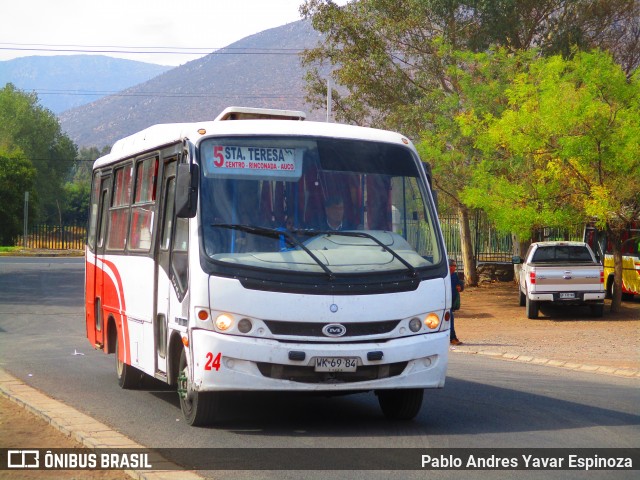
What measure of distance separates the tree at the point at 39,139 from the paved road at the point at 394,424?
8430 cm

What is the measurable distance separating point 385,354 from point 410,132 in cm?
3122

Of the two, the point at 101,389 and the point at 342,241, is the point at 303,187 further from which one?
the point at 101,389

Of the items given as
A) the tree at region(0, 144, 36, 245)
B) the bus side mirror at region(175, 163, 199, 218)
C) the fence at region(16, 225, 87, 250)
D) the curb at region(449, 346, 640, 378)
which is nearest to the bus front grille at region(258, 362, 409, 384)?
the bus side mirror at region(175, 163, 199, 218)

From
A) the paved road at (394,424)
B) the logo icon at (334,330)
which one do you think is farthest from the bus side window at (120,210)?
the logo icon at (334,330)

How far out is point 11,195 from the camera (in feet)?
→ 237

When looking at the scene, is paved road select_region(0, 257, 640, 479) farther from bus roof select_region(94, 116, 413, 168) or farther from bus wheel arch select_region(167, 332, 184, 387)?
bus roof select_region(94, 116, 413, 168)

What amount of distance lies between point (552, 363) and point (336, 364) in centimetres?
897

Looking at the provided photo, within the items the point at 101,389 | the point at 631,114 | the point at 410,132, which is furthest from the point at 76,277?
the point at 101,389

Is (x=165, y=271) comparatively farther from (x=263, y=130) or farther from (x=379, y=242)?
(x=379, y=242)

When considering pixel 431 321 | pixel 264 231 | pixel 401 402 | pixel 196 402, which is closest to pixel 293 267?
pixel 264 231

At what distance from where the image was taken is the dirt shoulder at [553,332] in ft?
62.2

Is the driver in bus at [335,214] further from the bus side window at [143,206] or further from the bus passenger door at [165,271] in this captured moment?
the bus side window at [143,206]

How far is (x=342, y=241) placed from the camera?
989cm

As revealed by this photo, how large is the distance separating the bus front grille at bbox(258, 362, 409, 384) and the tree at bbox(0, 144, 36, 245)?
65152 mm
